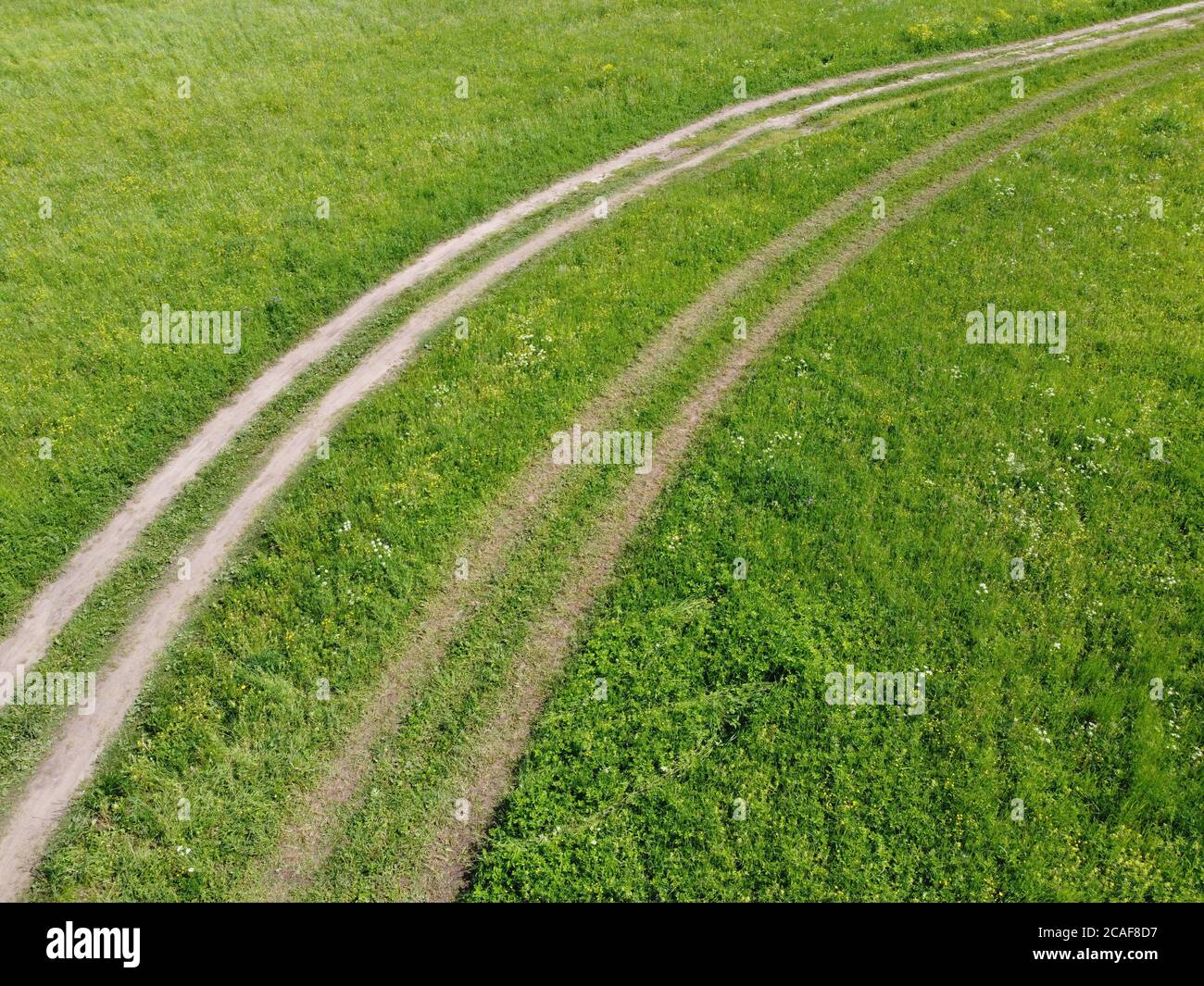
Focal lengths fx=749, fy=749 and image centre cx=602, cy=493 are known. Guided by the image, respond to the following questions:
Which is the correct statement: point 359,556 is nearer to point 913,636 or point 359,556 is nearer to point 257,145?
point 913,636

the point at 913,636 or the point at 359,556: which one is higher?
the point at 359,556

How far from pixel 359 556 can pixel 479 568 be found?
9.55 ft

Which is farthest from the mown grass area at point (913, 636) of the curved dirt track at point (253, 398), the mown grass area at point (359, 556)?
the curved dirt track at point (253, 398)

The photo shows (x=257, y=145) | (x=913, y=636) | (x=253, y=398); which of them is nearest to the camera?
(x=913, y=636)

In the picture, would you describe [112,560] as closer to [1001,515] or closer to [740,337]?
[740,337]

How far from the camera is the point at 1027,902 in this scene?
41.4 feet

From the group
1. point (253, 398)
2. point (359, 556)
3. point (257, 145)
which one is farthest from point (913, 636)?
point (257, 145)

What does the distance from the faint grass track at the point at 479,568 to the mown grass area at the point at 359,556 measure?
0.42 meters

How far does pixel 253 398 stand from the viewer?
74.9 ft

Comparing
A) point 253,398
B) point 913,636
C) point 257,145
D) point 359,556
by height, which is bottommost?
point 913,636

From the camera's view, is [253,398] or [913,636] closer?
[913,636]

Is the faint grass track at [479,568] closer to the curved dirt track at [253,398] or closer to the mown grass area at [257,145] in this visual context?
the curved dirt track at [253,398]

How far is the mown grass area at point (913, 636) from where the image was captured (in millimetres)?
13227
